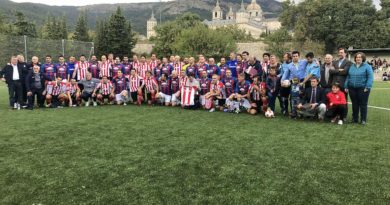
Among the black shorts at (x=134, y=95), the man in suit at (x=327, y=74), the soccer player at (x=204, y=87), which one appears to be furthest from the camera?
the black shorts at (x=134, y=95)

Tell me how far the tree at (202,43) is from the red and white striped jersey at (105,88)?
3476 cm

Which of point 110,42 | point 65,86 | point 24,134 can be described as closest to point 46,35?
point 110,42

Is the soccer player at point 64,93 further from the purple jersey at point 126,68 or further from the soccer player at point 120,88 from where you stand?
the purple jersey at point 126,68

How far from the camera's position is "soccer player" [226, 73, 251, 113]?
9062 millimetres

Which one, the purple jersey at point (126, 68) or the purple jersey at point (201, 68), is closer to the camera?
the purple jersey at point (201, 68)

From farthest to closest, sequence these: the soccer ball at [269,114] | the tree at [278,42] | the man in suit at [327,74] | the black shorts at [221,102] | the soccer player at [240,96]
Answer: the tree at [278,42] < the black shorts at [221,102] < the soccer player at [240,96] < the soccer ball at [269,114] < the man in suit at [327,74]

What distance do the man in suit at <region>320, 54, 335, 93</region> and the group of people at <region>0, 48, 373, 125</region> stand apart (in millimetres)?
22

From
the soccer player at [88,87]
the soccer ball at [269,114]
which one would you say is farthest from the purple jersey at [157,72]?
the soccer ball at [269,114]

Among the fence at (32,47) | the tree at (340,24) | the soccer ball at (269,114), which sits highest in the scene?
the tree at (340,24)

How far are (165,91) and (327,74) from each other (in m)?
4.92

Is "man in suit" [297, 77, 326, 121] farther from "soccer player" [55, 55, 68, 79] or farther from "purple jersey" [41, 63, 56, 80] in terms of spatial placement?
"purple jersey" [41, 63, 56, 80]

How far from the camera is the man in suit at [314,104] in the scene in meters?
7.63

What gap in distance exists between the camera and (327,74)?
7.85 metres

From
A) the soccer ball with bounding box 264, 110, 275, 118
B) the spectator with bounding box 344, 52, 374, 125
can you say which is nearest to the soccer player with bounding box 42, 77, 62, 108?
the soccer ball with bounding box 264, 110, 275, 118
